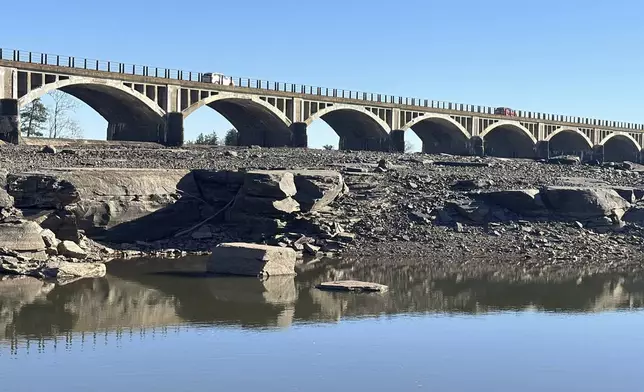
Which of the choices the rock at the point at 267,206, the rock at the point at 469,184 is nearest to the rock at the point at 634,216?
the rock at the point at 469,184

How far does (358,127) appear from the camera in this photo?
75125 millimetres

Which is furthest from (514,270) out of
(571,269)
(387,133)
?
(387,133)

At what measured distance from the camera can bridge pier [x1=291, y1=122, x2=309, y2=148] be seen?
6281cm

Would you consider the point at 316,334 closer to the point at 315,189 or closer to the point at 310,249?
the point at 310,249

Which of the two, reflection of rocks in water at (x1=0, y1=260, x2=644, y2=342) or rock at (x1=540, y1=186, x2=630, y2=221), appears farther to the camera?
rock at (x1=540, y1=186, x2=630, y2=221)

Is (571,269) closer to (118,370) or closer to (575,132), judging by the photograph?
(118,370)

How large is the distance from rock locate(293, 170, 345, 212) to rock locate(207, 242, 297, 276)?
20.9ft

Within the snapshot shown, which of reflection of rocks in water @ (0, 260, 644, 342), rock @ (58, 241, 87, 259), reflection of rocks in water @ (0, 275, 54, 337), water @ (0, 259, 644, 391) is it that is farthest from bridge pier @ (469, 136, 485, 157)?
reflection of rocks in water @ (0, 275, 54, 337)

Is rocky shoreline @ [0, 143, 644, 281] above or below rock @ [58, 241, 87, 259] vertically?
above

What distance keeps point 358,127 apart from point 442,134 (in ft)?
48.8

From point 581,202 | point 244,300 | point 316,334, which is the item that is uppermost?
point 581,202


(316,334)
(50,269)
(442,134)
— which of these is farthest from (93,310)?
(442,134)

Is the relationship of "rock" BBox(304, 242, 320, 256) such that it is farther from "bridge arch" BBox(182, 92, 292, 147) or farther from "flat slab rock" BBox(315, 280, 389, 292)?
"bridge arch" BBox(182, 92, 292, 147)

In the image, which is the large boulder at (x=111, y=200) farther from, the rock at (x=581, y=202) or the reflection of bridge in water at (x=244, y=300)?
the rock at (x=581, y=202)
